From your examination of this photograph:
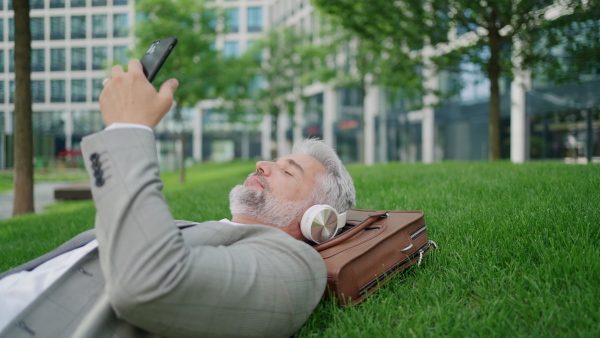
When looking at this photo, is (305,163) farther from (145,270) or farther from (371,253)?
(145,270)

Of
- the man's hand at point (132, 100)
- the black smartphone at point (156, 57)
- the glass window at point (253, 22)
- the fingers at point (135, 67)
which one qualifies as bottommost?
the man's hand at point (132, 100)

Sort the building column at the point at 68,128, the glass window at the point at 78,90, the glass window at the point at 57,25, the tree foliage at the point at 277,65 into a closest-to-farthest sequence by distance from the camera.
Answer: the glass window at the point at 57,25, the tree foliage at the point at 277,65, the glass window at the point at 78,90, the building column at the point at 68,128

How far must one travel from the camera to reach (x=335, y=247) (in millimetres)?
2385

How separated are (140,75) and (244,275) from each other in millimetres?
834

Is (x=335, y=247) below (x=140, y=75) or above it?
below

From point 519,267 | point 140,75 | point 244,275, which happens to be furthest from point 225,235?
point 519,267

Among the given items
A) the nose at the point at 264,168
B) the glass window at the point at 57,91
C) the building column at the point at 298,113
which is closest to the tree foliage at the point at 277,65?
the building column at the point at 298,113

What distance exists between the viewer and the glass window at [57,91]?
37.7 meters

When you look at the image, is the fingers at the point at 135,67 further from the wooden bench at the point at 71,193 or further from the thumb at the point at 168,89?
the wooden bench at the point at 71,193

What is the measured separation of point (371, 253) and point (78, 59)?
34825mm

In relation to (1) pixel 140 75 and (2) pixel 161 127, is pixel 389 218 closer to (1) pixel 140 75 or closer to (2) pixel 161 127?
(1) pixel 140 75

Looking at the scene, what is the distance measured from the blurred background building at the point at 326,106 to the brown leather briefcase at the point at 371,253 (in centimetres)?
645

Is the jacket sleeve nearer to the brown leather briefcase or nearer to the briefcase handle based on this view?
the brown leather briefcase

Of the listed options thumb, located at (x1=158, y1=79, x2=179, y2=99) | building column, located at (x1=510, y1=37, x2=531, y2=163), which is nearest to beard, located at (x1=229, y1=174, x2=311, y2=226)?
thumb, located at (x1=158, y1=79, x2=179, y2=99)
